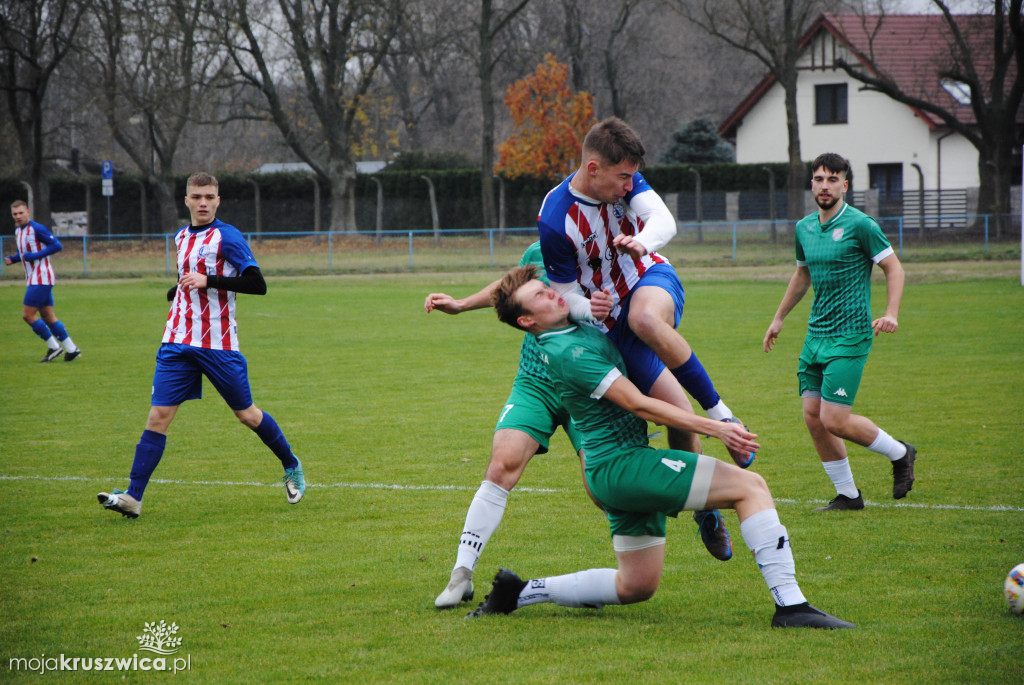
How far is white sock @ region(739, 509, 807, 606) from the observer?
422cm

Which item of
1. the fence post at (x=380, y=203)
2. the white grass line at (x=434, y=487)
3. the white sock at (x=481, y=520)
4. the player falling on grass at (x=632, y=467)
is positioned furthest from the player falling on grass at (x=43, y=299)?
the fence post at (x=380, y=203)

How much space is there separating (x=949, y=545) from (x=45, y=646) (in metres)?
4.62

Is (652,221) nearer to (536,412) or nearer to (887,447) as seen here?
(536,412)

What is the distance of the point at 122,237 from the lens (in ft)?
113

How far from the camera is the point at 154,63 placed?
4009cm

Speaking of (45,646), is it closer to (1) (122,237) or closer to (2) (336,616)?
(2) (336,616)

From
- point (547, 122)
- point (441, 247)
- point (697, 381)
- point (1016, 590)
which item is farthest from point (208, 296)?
point (547, 122)

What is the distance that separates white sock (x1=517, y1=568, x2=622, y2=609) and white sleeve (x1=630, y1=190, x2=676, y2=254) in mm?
1488

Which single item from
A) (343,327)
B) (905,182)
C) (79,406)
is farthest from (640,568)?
(905,182)

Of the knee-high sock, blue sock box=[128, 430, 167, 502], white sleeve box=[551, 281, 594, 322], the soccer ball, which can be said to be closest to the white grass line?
blue sock box=[128, 430, 167, 502]

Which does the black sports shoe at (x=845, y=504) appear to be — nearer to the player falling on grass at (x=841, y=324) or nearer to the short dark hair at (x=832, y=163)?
the player falling on grass at (x=841, y=324)

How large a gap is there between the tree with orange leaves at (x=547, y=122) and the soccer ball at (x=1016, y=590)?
37.7 meters

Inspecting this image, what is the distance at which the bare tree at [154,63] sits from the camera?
3581 centimetres

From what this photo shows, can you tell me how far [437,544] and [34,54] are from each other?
3725 cm
